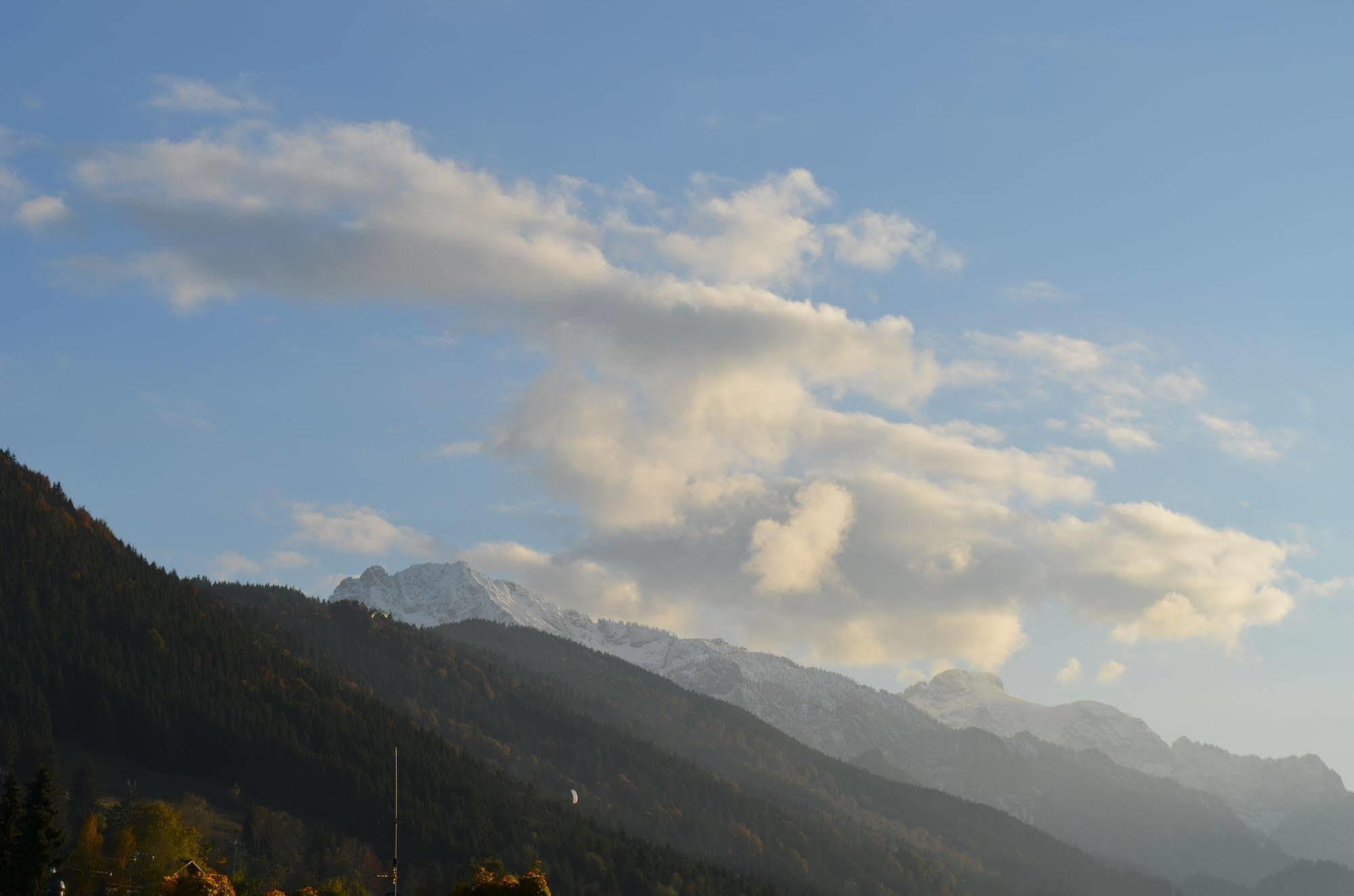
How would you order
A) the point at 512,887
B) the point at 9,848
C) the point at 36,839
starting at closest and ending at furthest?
the point at 512,887 → the point at 9,848 → the point at 36,839

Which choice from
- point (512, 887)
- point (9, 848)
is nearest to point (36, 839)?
point (9, 848)

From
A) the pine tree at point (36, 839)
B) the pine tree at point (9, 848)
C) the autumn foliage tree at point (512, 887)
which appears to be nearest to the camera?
the autumn foliage tree at point (512, 887)

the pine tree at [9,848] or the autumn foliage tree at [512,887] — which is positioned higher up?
the autumn foliage tree at [512,887]

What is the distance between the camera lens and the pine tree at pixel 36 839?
471 ft

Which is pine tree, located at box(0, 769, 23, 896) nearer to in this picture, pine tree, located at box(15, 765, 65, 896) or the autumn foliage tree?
pine tree, located at box(15, 765, 65, 896)

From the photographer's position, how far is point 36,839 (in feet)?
480

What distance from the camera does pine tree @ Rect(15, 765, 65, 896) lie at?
14362cm

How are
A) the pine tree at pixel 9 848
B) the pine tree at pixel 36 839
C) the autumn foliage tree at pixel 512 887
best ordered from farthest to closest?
the pine tree at pixel 36 839
the pine tree at pixel 9 848
the autumn foliage tree at pixel 512 887

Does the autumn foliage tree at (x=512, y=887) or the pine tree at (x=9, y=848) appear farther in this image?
the pine tree at (x=9, y=848)

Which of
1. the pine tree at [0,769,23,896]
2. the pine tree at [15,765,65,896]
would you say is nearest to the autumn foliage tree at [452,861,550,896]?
the pine tree at [15,765,65,896]

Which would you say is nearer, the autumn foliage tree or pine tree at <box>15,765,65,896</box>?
the autumn foliage tree

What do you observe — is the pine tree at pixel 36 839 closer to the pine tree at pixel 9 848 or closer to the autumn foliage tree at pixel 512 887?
the pine tree at pixel 9 848

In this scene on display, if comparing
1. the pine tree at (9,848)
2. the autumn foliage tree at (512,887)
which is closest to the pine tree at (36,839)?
the pine tree at (9,848)

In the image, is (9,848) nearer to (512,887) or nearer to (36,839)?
(36,839)
